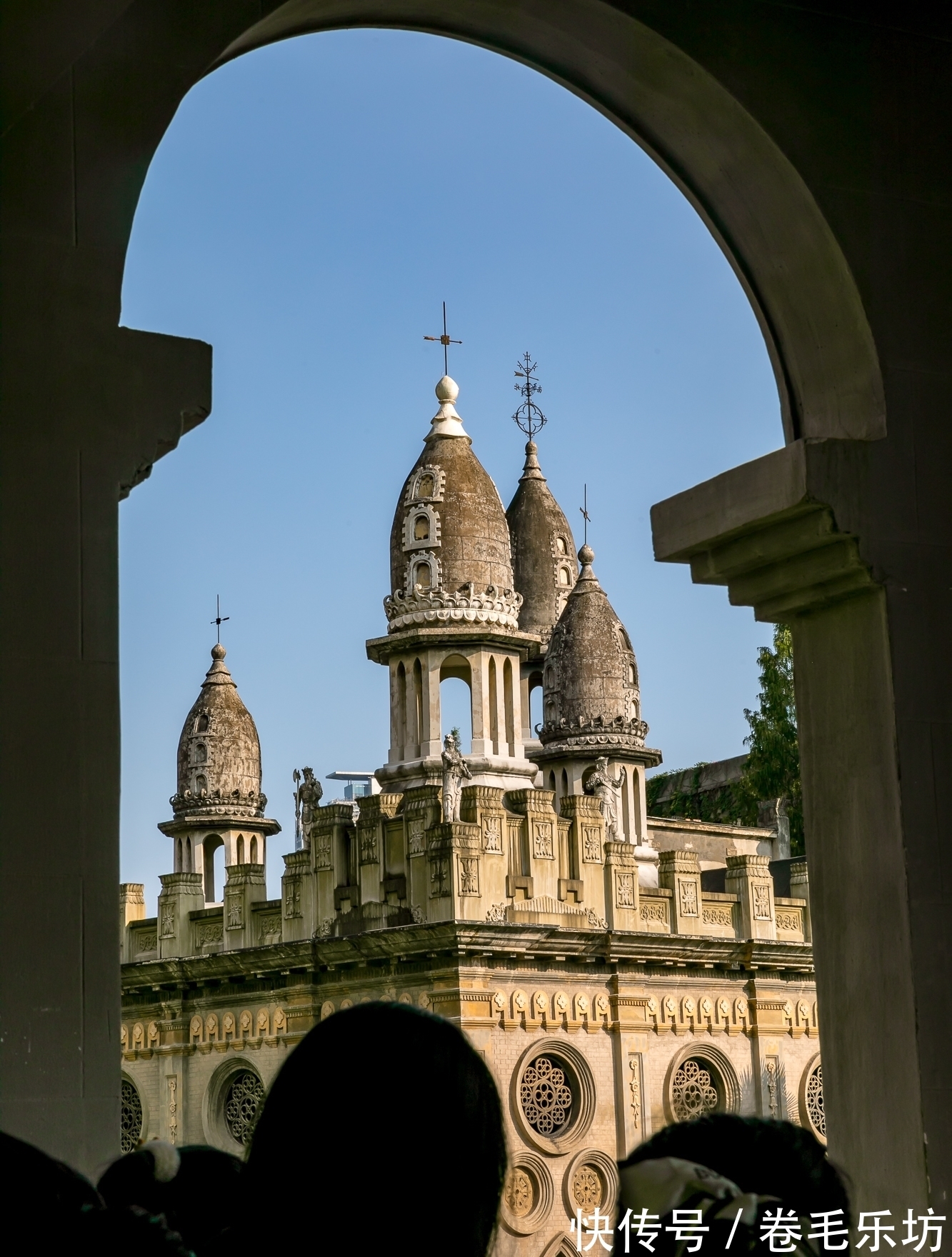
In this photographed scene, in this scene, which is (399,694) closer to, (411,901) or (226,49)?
(411,901)

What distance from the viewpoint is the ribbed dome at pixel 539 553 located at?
34406mm

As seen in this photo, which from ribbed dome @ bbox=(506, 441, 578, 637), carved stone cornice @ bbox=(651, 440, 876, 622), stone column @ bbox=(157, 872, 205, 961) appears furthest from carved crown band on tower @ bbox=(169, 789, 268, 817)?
carved stone cornice @ bbox=(651, 440, 876, 622)

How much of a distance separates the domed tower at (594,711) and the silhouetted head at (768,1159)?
27.0 m

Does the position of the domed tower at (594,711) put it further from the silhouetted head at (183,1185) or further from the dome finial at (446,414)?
the silhouetted head at (183,1185)

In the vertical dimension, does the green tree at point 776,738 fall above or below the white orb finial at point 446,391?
below

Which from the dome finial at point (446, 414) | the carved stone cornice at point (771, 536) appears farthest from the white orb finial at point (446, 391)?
the carved stone cornice at point (771, 536)

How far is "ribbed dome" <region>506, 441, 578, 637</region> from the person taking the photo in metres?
34.4

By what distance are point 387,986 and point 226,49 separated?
21.4 meters

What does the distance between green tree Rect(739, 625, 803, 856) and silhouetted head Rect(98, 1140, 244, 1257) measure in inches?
1142

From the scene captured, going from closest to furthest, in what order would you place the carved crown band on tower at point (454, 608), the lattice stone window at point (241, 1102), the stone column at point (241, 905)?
the lattice stone window at point (241, 1102) < the stone column at point (241, 905) < the carved crown band on tower at point (454, 608)

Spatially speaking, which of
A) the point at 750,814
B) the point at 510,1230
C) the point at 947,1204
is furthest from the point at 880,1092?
the point at 750,814

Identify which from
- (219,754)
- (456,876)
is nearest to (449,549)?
(456,876)

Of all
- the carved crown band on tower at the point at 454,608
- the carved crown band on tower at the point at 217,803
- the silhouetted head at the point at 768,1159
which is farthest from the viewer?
the carved crown band on tower at the point at 217,803

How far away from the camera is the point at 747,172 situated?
3520 mm
